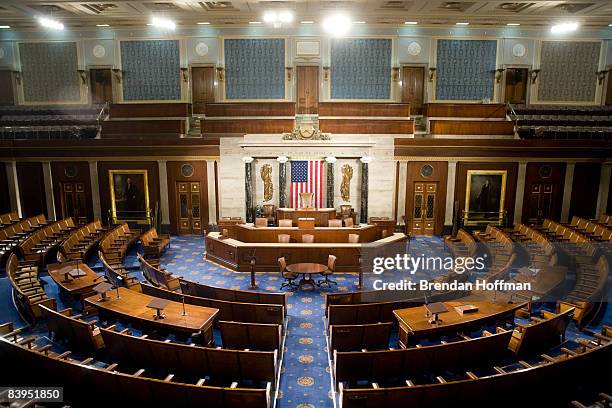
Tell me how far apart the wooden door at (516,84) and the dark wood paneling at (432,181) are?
537 centimetres

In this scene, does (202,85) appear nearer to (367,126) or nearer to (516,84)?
(367,126)

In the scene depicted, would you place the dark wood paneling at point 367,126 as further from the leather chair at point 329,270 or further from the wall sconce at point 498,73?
the leather chair at point 329,270

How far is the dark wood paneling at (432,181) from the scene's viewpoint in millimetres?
15125

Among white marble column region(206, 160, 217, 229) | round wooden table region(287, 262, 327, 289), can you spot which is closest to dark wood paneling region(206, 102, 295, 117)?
white marble column region(206, 160, 217, 229)

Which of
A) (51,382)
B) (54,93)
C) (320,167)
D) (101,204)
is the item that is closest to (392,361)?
(51,382)

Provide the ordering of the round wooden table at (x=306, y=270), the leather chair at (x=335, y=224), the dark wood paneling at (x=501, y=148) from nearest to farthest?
the round wooden table at (x=306, y=270) < the leather chair at (x=335, y=224) < the dark wood paneling at (x=501, y=148)

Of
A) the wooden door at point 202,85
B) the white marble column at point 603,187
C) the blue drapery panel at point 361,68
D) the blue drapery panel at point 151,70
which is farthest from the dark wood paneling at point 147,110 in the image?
the white marble column at point 603,187

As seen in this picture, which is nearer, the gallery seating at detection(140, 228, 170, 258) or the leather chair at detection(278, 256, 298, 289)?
the leather chair at detection(278, 256, 298, 289)

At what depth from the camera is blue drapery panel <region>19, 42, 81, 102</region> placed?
709 inches

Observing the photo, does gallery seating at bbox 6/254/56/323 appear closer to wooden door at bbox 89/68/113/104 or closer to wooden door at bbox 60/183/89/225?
wooden door at bbox 60/183/89/225

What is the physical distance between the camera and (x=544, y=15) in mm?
15914

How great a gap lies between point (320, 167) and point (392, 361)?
33.5 ft

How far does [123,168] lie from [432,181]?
36.7 feet

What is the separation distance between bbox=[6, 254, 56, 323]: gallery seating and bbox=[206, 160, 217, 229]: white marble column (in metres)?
6.33
